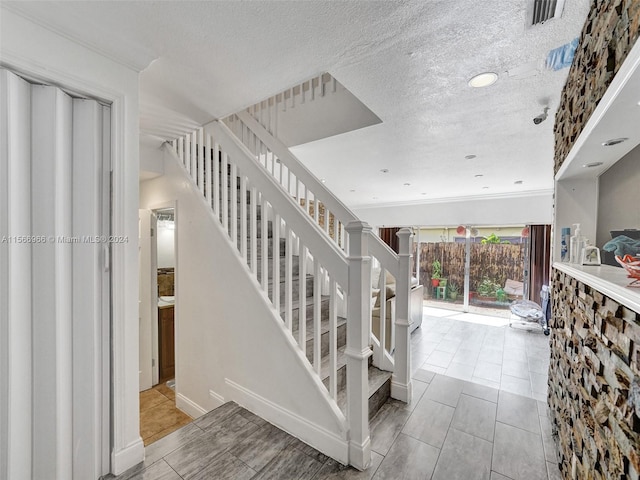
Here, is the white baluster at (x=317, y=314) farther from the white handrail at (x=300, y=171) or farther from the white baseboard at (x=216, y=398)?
the white baseboard at (x=216, y=398)

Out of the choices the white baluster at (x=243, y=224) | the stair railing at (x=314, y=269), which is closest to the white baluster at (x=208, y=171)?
the stair railing at (x=314, y=269)

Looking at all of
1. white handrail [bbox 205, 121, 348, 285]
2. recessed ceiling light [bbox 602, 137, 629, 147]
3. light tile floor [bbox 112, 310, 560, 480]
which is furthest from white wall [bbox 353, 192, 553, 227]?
white handrail [bbox 205, 121, 348, 285]

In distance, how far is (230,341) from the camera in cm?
237

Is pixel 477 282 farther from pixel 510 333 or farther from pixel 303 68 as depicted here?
pixel 303 68


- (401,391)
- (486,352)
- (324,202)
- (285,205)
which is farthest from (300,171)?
(486,352)

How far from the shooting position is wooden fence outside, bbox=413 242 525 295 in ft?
20.5

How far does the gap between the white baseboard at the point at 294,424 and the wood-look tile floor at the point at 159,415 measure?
102 centimetres

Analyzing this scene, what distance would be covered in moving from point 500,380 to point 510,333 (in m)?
2.28

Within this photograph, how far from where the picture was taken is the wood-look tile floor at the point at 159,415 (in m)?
2.77

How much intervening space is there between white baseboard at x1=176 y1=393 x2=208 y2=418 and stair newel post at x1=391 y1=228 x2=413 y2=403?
74.5 inches

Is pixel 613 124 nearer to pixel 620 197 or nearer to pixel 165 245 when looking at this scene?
pixel 620 197

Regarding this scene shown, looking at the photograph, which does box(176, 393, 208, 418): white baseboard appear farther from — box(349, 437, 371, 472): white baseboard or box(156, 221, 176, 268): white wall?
box(156, 221, 176, 268): white wall

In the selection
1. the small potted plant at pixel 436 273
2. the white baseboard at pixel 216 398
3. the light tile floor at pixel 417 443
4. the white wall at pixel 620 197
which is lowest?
the white baseboard at pixel 216 398

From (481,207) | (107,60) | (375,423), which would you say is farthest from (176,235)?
(481,207)
